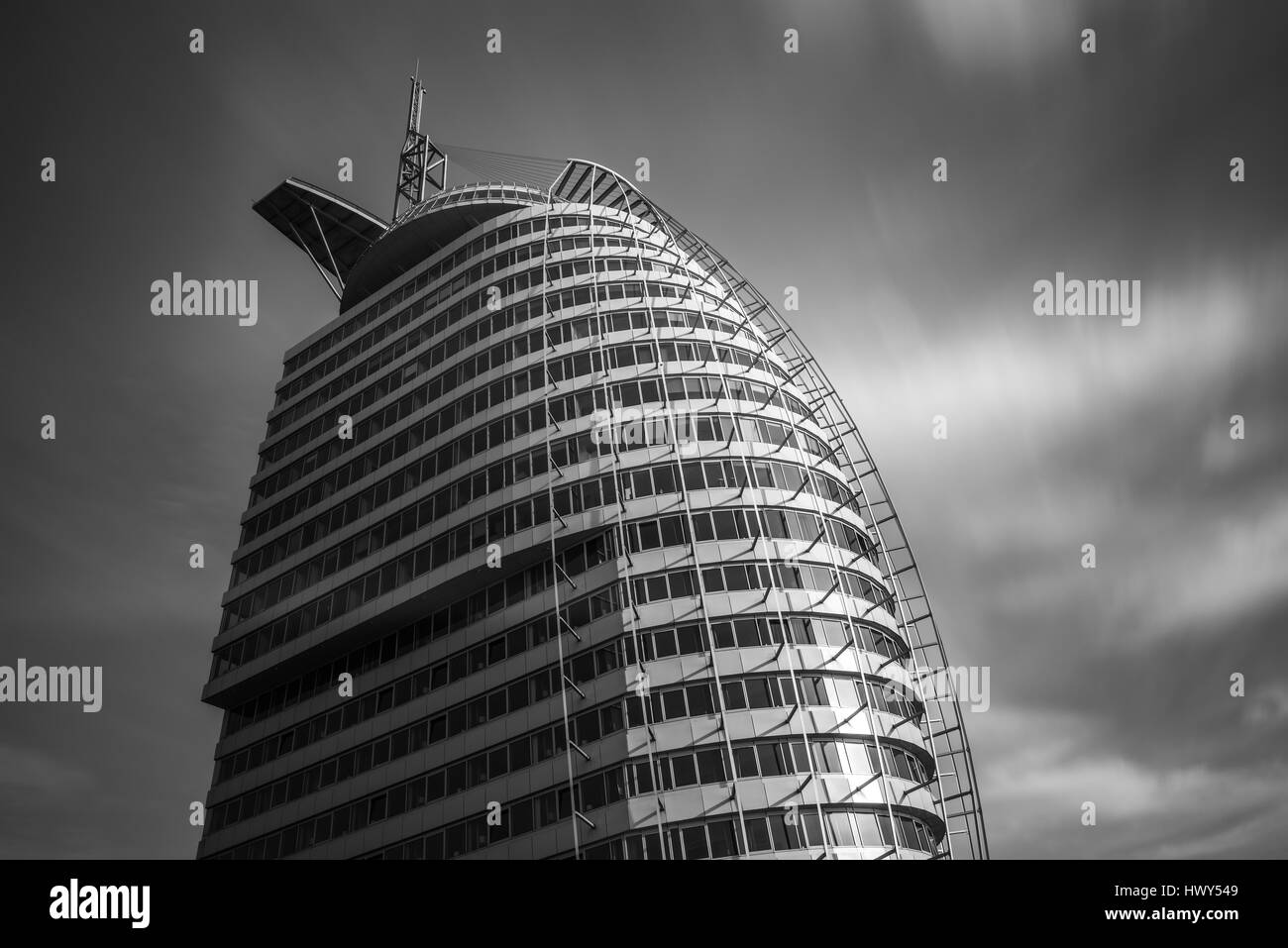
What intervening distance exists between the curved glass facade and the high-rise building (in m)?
0.18

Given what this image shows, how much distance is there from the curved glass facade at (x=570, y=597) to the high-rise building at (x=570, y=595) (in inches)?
6.9

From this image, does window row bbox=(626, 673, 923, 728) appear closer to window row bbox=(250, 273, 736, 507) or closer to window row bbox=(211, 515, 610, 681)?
window row bbox=(211, 515, 610, 681)

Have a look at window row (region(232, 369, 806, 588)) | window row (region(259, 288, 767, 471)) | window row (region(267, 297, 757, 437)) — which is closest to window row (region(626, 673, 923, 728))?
window row (region(232, 369, 806, 588))

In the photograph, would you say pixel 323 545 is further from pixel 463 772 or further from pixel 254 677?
pixel 463 772

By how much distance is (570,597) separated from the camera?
46.9 meters

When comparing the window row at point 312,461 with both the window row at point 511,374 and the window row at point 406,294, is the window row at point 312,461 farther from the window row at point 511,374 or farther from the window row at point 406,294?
the window row at point 406,294

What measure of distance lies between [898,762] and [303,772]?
34.5 meters

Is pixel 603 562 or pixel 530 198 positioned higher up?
pixel 530 198

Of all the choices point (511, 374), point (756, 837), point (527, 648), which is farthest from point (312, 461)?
point (756, 837)

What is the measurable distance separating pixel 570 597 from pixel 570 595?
0.38 ft

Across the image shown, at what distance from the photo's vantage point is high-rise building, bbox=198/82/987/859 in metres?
40.3

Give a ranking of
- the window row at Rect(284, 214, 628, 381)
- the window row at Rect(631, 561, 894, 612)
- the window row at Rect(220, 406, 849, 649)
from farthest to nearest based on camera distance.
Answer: the window row at Rect(284, 214, 628, 381) < the window row at Rect(220, 406, 849, 649) < the window row at Rect(631, 561, 894, 612)
